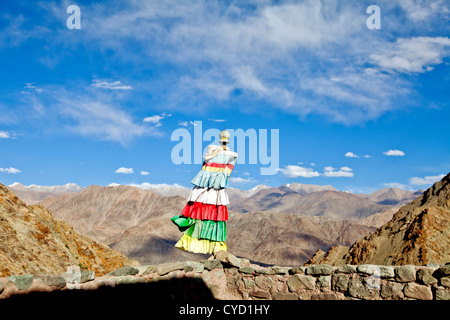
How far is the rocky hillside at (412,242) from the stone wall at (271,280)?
324 inches

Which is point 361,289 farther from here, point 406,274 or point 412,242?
point 412,242

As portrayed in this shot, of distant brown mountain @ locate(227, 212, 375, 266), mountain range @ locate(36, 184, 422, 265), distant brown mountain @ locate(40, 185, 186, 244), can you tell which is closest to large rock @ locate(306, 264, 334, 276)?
mountain range @ locate(36, 184, 422, 265)

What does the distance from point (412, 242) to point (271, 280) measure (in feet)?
32.7

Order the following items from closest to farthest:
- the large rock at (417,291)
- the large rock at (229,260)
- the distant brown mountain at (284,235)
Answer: the large rock at (417,291)
the large rock at (229,260)
the distant brown mountain at (284,235)

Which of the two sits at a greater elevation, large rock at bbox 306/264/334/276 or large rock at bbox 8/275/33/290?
large rock at bbox 8/275/33/290

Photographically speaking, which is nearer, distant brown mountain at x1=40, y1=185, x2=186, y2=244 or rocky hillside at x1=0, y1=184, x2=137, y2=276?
rocky hillside at x1=0, y1=184, x2=137, y2=276

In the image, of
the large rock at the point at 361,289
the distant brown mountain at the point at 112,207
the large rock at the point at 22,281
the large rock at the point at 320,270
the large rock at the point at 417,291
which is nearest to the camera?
the large rock at the point at 22,281

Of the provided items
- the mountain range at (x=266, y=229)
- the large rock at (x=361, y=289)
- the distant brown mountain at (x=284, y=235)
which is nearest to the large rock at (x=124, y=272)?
the large rock at (x=361, y=289)

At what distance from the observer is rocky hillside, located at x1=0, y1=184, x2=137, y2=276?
826 centimetres

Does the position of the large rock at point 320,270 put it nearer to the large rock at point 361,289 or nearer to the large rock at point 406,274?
the large rock at point 361,289

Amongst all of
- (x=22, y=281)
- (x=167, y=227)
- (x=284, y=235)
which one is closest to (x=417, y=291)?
(x=22, y=281)

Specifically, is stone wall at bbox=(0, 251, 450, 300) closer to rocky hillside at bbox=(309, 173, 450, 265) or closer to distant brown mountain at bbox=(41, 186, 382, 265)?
rocky hillside at bbox=(309, 173, 450, 265)

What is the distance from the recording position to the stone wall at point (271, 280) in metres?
4.48

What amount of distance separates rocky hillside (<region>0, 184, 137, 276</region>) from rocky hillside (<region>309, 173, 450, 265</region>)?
11159 millimetres
